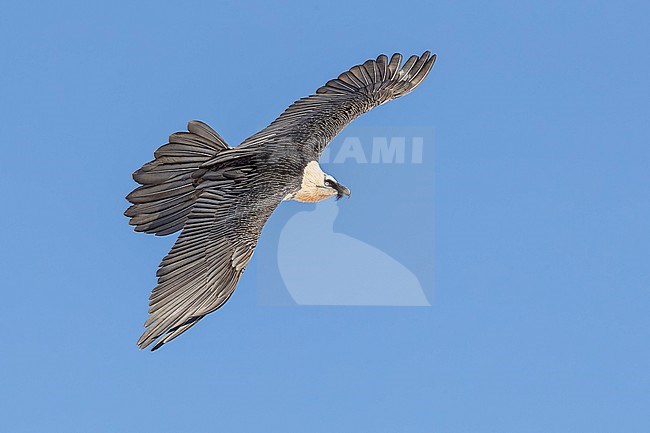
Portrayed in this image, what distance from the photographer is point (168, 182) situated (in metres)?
15.2

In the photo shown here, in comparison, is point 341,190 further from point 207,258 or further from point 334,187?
point 207,258

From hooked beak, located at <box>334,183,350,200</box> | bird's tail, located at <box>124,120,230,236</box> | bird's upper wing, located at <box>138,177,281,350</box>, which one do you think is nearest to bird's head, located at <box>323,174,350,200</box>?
hooked beak, located at <box>334,183,350,200</box>

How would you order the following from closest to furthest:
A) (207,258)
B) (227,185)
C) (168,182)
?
(207,258), (227,185), (168,182)

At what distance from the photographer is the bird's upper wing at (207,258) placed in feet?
43.8

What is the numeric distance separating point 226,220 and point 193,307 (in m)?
1.10

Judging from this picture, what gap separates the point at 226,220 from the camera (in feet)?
46.4

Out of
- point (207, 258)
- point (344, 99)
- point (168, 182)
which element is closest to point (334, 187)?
point (344, 99)

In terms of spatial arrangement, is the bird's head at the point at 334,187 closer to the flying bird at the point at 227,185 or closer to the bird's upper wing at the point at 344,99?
the flying bird at the point at 227,185

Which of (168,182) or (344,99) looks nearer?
(168,182)

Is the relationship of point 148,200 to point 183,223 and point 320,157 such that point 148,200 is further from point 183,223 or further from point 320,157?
point 320,157

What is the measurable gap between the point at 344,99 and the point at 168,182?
238cm

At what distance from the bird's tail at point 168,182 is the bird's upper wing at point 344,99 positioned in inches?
19.8

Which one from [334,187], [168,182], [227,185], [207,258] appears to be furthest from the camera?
[334,187]

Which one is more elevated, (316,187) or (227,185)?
(316,187)
